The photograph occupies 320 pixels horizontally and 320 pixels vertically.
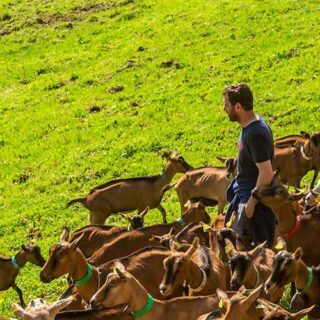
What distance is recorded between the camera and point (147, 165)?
17.6m

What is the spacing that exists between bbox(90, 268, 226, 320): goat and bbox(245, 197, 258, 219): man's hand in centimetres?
111

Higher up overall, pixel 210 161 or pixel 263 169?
pixel 263 169

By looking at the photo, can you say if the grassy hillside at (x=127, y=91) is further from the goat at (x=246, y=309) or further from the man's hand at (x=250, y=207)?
the goat at (x=246, y=309)

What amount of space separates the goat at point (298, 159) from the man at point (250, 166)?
4826 mm

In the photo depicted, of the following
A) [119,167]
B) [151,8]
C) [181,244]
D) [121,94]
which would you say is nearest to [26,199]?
[119,167]

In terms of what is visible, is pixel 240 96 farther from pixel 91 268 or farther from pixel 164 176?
pixel 164 176

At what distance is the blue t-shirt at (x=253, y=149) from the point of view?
27.8 feet

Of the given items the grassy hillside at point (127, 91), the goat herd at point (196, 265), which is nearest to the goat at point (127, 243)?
the goat herd at point (196, 265)

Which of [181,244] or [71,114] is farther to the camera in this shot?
[71,114]

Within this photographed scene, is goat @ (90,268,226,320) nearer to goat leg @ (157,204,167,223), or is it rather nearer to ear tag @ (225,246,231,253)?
ear tag @ (225,246,231,253)

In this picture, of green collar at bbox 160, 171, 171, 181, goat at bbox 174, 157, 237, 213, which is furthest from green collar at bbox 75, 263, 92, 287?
green collar at bbox 160, 171, 171, 181

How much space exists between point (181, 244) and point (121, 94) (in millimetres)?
12402

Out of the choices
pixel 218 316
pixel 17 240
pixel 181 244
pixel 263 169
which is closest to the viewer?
pixel 218 316

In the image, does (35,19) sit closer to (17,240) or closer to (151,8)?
(151,8)
